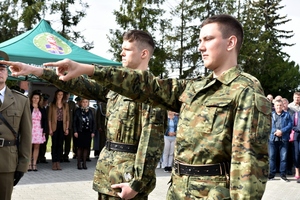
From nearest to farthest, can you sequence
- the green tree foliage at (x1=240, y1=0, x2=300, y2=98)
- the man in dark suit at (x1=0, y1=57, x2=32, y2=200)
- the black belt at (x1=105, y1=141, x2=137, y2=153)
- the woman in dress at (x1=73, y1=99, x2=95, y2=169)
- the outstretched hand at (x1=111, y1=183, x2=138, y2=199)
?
the outstretched hand at (x1=111, y1=183, x2=138, y2=199) → the black belt at (x1=105, y1=141, x2=137, y2=153) → the man in dark suit at (x1=0, y1=57, x2=32, y2=200) → the woman in dress at (x1=73, y1=99, x2=95, y2=169) → the green tree foliage at (x1=240, y1=0, x2=300, y2=98)

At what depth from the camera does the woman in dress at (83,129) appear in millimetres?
9688

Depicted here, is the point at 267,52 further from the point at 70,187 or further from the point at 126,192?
the point at 126,192

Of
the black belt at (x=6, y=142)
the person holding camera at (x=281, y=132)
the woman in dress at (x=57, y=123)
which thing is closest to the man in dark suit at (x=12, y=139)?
the black belt at (x=6, y=142)

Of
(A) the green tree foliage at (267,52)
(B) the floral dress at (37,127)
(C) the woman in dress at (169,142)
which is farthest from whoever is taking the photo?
(A) the green tree foliage at (267,52)

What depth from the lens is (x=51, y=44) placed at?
9.63 meters

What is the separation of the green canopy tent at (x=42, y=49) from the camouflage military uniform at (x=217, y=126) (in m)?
6.76

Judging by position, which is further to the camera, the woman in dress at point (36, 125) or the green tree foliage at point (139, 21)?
the green tree foliage at point (139, 21)

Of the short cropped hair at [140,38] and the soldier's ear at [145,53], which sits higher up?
the short cropped hair at [140,38]

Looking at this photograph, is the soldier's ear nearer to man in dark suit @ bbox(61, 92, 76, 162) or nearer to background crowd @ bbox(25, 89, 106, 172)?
background crowd @ bbox(25, 89, 106, 172)

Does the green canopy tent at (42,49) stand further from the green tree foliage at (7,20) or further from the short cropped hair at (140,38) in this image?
the green tree foliage at (7,20)

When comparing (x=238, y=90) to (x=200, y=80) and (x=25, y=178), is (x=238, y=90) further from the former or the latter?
(x=25, y=178)

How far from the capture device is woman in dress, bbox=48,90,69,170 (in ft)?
31.2

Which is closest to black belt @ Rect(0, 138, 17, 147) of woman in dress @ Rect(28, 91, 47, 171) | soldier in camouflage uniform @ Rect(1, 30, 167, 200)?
soldier in camouflage uniform @ Rect(1, 30, 167, 200)

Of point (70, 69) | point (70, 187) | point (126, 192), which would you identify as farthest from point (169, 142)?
point (70, 69)
